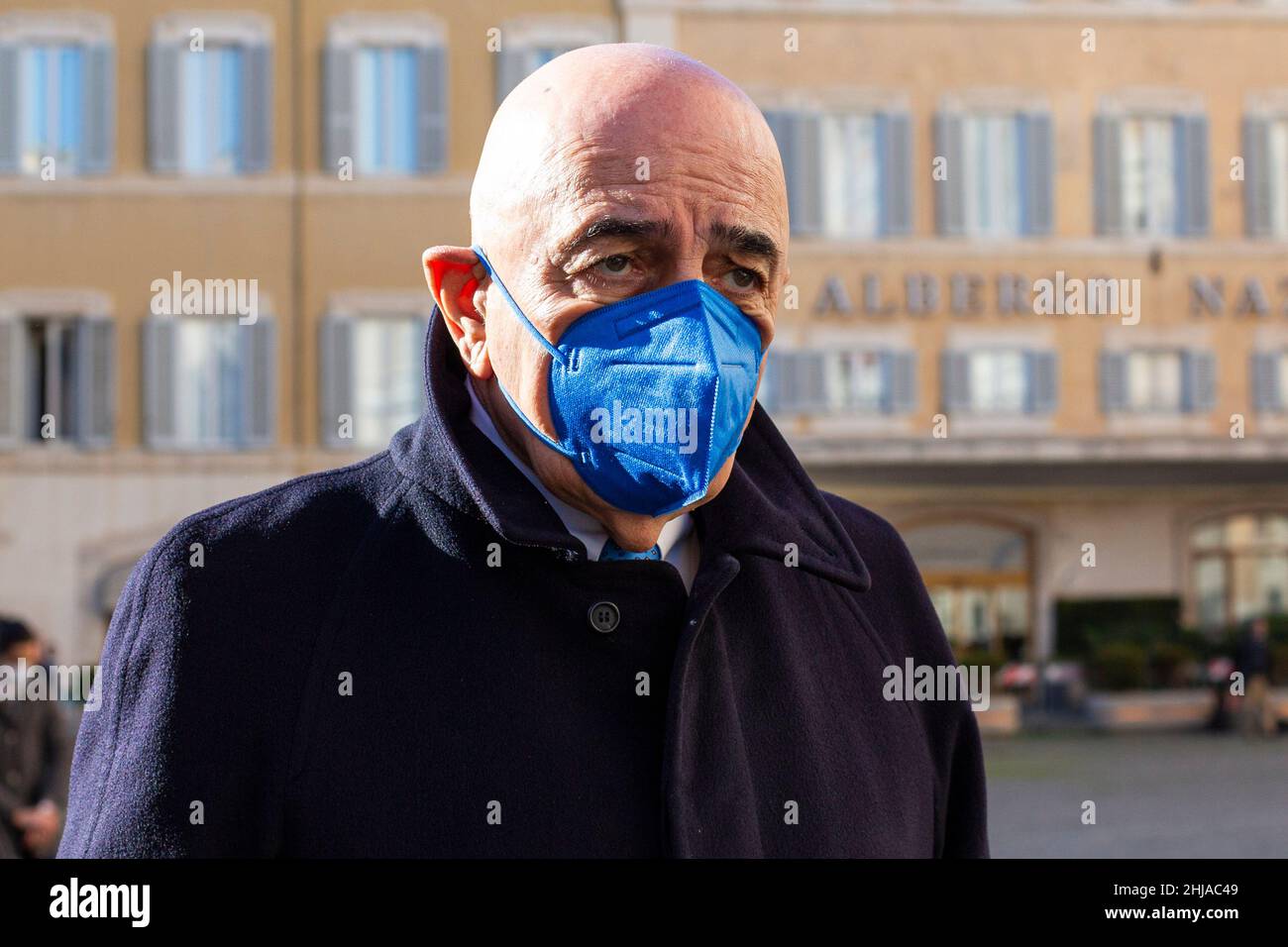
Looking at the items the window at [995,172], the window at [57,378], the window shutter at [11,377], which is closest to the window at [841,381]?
the window at [995,172]

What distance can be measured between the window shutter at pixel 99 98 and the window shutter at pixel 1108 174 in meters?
11.0

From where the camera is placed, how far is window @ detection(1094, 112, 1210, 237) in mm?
20391

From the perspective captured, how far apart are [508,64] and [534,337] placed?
18.0 m

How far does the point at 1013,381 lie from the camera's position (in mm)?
20297

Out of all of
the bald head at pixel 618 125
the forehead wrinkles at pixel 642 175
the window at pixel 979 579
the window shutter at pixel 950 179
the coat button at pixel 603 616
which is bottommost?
the window at pixel 979 579

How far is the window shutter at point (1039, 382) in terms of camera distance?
20.2 metres

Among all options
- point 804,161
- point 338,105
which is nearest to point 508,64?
point 338,105

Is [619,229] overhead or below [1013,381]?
below

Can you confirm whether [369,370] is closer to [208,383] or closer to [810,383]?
[208,383]

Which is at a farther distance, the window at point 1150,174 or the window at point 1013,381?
the window at point 1150,174

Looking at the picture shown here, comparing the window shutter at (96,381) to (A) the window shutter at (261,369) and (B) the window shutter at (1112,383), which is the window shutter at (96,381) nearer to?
(A) the window shutter at (261,369)
